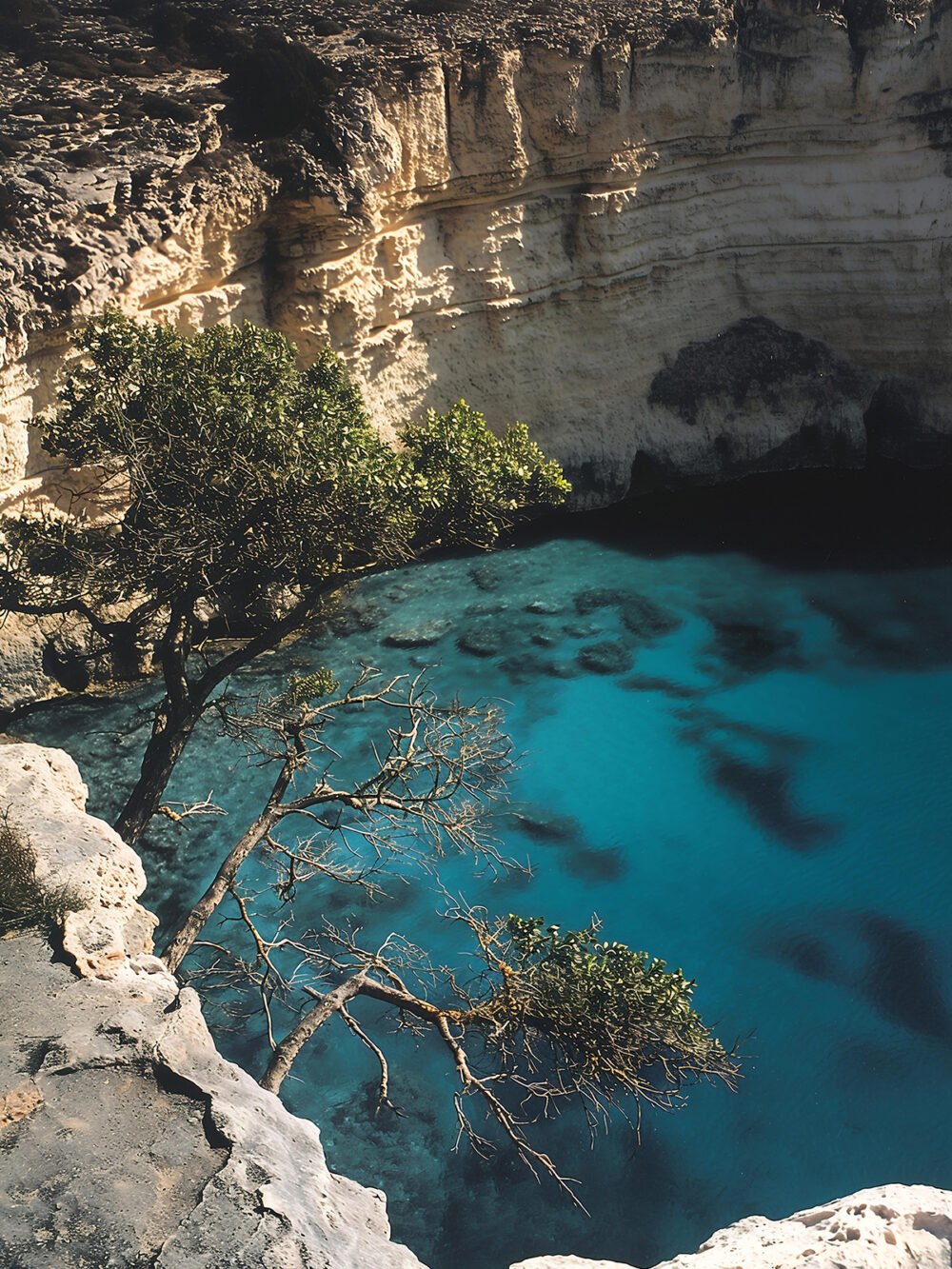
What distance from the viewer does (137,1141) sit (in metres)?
6.29

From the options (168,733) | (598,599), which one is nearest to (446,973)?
(168,733)

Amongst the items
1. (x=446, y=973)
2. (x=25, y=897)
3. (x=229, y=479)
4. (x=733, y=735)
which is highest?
(x=229, y=479)

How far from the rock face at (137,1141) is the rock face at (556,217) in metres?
10.8

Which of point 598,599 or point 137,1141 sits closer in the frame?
point 137,1141

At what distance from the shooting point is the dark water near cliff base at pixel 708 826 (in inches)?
459

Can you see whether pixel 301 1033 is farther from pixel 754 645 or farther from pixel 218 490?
pixel 754 645

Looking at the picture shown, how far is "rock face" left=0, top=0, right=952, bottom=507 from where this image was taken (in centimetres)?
1858

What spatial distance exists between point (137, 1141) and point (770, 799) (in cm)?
1229

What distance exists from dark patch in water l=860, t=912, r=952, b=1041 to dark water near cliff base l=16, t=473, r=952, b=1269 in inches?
1.2

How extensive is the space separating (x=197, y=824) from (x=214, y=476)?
19.2 ft

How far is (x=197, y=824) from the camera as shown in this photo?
16359 mm

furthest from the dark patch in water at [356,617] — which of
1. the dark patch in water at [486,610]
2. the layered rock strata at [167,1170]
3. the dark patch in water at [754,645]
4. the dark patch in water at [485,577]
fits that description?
the layered rock strata at [167,1170]

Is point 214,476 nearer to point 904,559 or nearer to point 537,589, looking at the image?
point 537,589

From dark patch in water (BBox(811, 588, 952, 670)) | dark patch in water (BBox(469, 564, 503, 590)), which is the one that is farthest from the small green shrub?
dark patch in water (BBox(811, 588, 952, 670))
